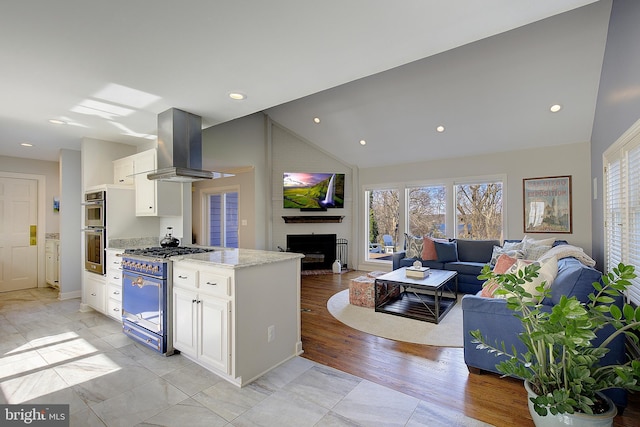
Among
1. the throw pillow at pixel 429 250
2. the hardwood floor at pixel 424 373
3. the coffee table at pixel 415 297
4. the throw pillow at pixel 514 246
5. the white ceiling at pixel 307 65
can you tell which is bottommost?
the hardwood floor at pixel 424 373

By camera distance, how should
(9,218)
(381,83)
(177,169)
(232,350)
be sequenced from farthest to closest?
1. (9,218)
2. (381,83)
3. (177,169)
4. (232,350)

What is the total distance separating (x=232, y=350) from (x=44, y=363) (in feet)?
6.18

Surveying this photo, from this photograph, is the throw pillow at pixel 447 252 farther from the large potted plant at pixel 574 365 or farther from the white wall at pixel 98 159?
→ the white wall at pixel 98 159

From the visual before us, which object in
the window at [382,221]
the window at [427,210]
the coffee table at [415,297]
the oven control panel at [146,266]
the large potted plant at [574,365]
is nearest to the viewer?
the large potted plant at [574,365]

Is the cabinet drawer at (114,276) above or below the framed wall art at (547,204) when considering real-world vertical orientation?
below

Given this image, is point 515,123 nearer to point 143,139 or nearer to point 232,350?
point 232,350

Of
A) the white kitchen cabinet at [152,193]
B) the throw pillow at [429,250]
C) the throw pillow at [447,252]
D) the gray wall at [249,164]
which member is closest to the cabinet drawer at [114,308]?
the white kitchen cabinet at [152,193]

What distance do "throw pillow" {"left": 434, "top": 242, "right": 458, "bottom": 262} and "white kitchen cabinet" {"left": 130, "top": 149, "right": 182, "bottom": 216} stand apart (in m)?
4.32

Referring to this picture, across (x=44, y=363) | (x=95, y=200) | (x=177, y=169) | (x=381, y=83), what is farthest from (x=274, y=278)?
(x=381, y=83)

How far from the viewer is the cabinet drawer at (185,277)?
8.51ft

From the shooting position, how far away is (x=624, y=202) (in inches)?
110

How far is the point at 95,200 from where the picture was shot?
410cm

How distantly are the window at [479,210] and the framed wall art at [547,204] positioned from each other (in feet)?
1.47

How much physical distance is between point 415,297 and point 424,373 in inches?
88.9
